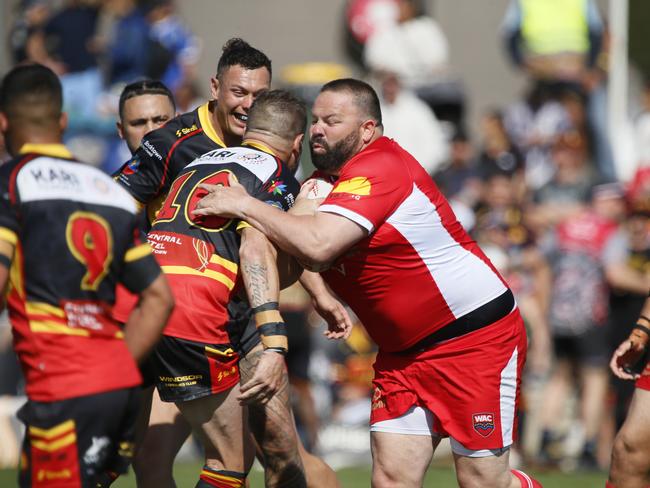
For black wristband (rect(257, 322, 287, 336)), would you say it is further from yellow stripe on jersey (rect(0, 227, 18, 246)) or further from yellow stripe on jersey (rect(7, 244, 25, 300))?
yellow stripe on jersey (rect(0, 227, 18, 246))

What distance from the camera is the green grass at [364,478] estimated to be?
357 inches

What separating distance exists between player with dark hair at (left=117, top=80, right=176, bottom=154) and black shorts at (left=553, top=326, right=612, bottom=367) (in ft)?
18.1

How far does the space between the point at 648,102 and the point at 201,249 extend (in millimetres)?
9037

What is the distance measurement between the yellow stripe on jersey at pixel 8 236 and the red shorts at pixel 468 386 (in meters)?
2.25

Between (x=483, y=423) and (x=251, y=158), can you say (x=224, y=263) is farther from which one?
(x=483, y=423)

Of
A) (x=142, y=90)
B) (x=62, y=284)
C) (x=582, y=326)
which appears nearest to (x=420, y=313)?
(x=62, y=284)

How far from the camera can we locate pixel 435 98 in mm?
14438

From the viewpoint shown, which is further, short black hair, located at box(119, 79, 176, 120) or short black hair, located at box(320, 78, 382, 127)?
short black hair, located at box(119, 79, 176, 120)

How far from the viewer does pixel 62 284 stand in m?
4.43

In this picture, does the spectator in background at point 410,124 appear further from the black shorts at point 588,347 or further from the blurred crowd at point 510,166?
the black shorts at point 588,347

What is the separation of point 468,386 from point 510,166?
748cm

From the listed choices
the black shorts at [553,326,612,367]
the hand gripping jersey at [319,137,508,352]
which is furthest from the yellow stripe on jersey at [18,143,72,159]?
the black shorts at [553,326,612,367]

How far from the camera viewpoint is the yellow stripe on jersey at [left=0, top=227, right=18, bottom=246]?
14.1ft

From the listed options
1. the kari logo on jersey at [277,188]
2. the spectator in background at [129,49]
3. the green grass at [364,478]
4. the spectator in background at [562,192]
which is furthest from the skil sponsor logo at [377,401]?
the spectator in background at [129,49]
